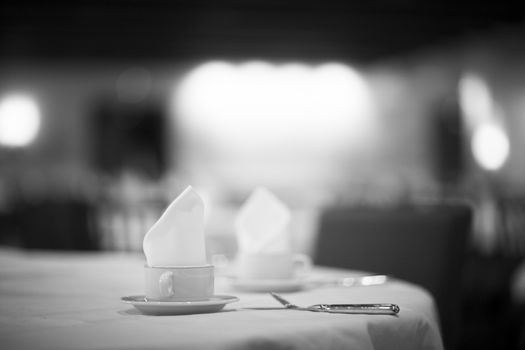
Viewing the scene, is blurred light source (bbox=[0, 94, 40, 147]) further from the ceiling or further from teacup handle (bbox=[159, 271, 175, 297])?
teacup handle (bbox=[159, 271, 175, 297])

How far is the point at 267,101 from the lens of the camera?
10.3 metres

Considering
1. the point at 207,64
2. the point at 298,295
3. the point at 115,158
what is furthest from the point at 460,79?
the point at 298,295

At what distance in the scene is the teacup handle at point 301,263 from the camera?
133 cm

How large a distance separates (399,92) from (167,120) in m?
3.25

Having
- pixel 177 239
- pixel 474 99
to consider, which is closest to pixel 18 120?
pixel 474 99

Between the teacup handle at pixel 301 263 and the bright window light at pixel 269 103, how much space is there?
8.87m

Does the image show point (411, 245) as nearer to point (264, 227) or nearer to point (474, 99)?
point (264, 227)

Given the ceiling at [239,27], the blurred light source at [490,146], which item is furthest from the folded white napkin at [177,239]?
the blurred light source at [490,146]

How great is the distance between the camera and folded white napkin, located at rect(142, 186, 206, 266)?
97 cm

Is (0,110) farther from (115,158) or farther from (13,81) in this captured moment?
(115,158)

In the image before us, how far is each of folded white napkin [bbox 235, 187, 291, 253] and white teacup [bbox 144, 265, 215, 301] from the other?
1.05ft

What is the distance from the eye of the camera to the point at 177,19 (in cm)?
815

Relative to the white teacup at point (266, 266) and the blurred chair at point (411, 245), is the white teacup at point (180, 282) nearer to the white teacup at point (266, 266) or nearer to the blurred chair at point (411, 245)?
the white teacup at point (266, 266)

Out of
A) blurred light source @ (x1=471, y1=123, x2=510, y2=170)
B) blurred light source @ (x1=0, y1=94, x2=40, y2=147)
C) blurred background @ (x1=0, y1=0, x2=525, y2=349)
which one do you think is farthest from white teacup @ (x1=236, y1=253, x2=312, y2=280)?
blurred light source @ (x1=0, y1=94, x2=40, y2=147)
